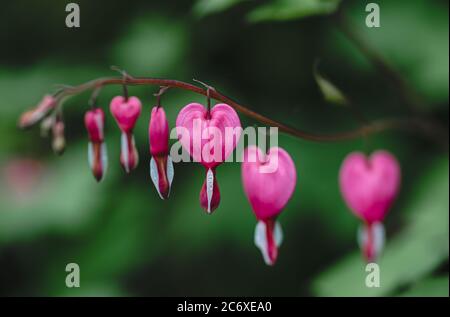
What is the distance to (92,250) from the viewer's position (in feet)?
6.08

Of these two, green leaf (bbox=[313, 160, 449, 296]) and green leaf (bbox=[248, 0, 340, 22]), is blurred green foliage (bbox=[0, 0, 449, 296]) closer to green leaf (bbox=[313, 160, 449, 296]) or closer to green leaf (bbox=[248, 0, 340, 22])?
green leaf (bbox=[313, 160, 449, 296])

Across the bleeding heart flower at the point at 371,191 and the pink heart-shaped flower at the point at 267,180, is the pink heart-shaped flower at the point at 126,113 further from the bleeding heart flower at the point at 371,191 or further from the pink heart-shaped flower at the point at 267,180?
the bleeding heart flower at the point at 371,191

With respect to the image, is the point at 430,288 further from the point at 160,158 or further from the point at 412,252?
the point at 160,158

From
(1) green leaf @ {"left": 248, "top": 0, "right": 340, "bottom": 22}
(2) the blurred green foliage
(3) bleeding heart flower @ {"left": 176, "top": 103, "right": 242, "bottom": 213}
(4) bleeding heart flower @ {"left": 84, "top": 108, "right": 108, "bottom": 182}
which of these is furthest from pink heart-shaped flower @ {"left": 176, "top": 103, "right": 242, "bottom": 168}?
(2) the blurred green foliage

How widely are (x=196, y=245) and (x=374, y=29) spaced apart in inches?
29.1

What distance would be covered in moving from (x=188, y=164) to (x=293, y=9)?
1.99ft

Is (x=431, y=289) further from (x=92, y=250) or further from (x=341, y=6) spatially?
(x=92, y=250)

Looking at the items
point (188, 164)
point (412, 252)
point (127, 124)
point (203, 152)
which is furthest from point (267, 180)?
point (188, 164)

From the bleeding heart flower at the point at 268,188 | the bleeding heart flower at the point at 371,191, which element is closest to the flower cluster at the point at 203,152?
the bleeding heart flower at the point at 268,188

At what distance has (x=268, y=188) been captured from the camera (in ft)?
3.81

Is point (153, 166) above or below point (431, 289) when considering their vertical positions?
above

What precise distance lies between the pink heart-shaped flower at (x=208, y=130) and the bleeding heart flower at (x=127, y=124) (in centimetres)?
8

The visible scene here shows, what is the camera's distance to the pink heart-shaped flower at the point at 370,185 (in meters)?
1.36
